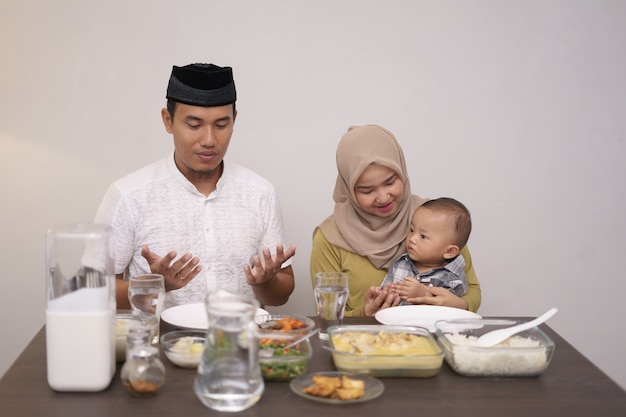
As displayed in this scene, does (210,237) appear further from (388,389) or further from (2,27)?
(2,27)

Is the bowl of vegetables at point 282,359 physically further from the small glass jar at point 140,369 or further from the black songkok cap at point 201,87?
the black songkok cap at point 201,87

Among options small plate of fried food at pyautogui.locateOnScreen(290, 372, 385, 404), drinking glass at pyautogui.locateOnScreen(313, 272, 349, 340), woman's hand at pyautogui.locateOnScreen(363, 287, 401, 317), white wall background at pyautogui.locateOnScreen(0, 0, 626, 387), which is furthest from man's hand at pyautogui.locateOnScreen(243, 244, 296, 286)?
white wall background at pyautogui.locateOnScreen(0, 0, 626, 387)

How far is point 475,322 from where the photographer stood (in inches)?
68.6

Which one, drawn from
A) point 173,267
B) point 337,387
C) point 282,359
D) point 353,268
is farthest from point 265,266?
point 337,387

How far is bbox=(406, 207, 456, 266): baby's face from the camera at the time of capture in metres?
2.40

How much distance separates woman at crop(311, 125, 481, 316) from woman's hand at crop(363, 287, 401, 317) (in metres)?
0.29

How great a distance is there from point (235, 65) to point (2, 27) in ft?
3.66

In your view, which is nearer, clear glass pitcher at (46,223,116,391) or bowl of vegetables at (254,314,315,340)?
clear glass pitcher at (46,223,116,391)

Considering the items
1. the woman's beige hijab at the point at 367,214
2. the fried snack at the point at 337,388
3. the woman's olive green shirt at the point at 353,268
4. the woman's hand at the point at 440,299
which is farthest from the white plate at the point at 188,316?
the woman's beige hijab at the point at 367,214

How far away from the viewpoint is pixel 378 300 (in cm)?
211

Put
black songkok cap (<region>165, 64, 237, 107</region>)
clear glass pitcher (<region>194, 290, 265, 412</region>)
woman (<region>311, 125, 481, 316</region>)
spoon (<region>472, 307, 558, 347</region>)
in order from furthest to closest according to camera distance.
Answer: woman (<region>311, 125, 481, 316</region>)
black songkok cap (<region>165, 64, 237, 107</region>)
spoon (<region>472, 307, 558, 347</region>)
clear glass pitcher (<region>194, 290, 265, 412</region>)

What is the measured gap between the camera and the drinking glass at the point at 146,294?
1676 millimetres

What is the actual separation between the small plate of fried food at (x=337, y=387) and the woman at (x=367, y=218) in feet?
3.23

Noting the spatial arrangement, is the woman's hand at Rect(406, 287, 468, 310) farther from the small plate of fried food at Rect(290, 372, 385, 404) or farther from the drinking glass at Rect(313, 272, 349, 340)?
the small plate of fried food at Rect(290, 372, 385, 404)
